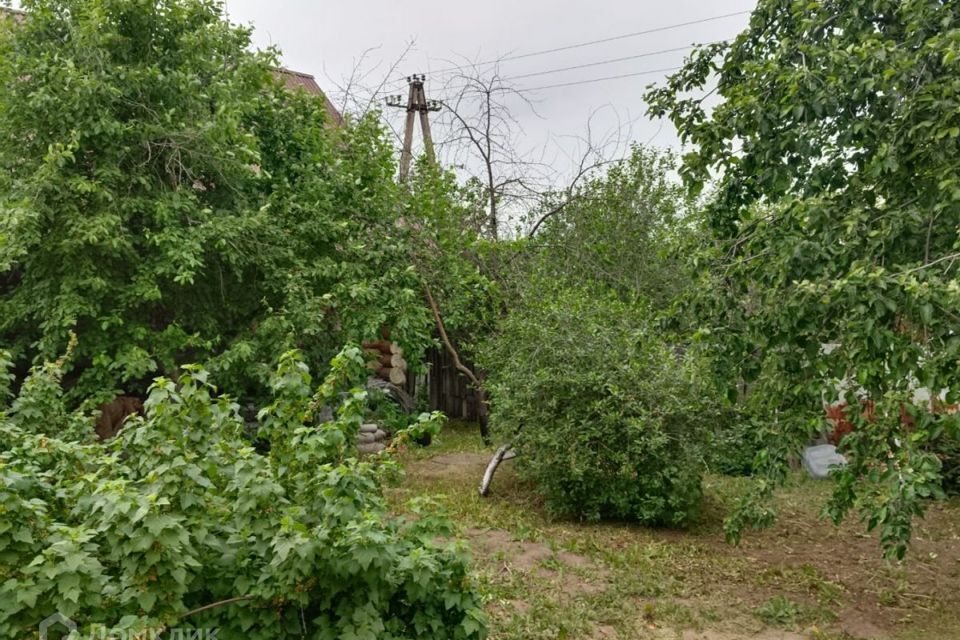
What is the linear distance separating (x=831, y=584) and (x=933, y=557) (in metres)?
1.32

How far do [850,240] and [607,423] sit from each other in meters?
2.75

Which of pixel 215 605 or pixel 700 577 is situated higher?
pixel 215 605

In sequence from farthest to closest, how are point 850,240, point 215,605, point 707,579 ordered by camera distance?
point 707,579 → point 850,240 → point 215,605

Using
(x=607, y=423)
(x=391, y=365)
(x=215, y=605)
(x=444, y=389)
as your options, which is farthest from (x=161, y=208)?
(x=444, y=389)

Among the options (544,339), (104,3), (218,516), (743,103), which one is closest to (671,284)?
(544,339)

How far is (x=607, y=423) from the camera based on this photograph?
19.9 feet

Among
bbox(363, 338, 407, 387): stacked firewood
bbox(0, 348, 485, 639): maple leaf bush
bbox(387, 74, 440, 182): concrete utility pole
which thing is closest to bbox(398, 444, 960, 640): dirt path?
bbox(0, 348, 485, 639): maple leaf bush

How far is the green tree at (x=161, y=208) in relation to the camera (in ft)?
18.8

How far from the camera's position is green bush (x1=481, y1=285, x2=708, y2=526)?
6.04m

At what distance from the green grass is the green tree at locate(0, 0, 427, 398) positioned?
6.93 ft

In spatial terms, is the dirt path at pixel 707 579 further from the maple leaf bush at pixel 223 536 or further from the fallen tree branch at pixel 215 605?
the fallen tree branch at pixel 215 605

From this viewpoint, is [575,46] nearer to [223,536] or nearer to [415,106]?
[415,106]

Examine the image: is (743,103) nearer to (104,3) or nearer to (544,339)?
(544,339)

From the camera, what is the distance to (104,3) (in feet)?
18.9
